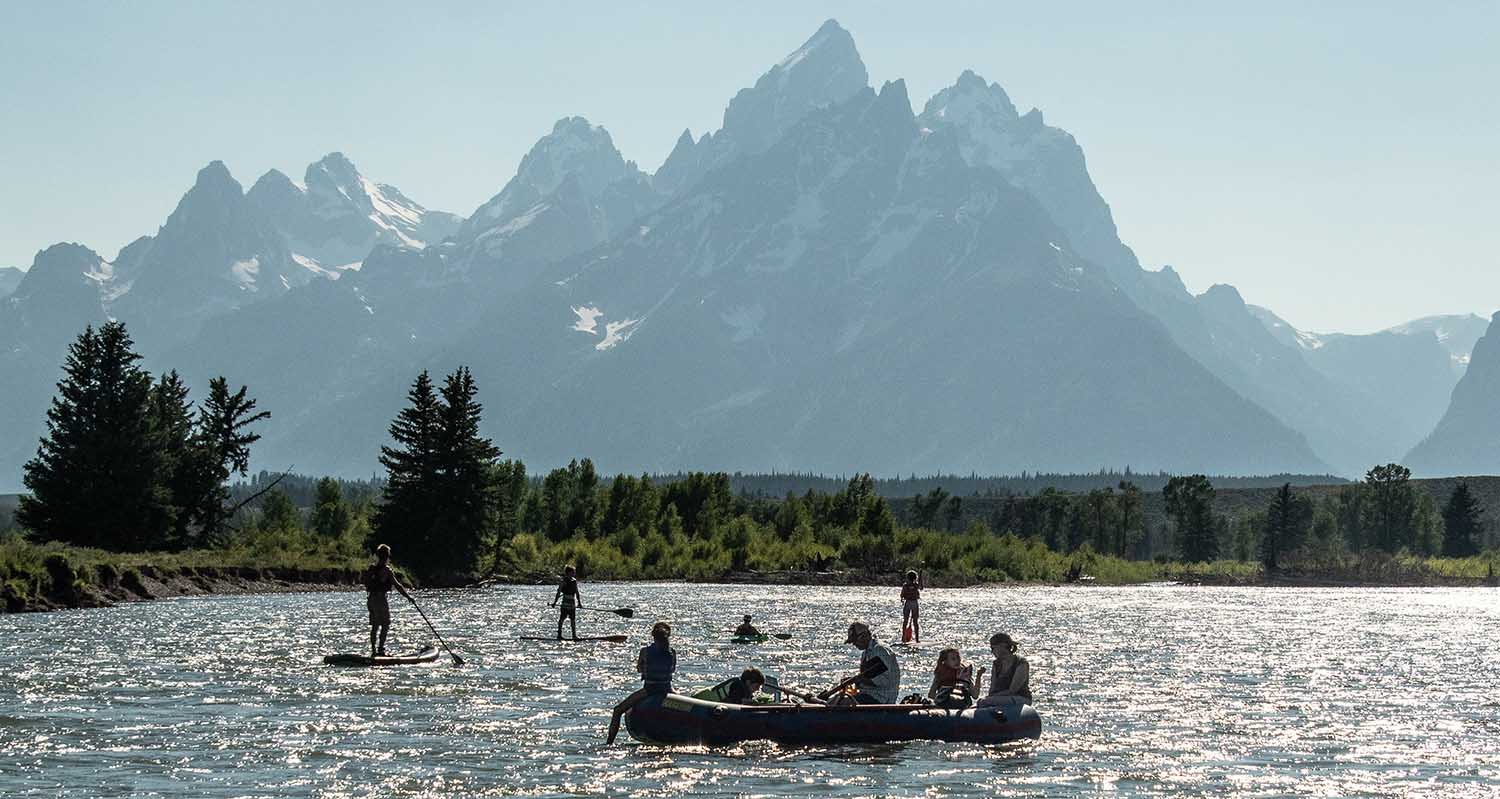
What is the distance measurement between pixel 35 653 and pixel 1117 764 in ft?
110

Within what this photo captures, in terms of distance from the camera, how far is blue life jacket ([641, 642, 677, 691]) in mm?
35688

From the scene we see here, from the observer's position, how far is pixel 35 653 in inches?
2039

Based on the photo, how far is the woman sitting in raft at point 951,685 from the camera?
3797 centimetres

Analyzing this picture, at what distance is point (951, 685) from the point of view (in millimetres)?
38469

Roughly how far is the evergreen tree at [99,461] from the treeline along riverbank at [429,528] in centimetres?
10

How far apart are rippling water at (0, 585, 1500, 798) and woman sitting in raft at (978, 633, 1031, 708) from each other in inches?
45.1

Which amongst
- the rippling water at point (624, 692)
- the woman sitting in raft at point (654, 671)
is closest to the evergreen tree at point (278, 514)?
the rippling water at point (624, 692)

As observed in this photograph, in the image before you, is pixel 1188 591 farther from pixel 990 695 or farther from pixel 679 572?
pixel 990 695

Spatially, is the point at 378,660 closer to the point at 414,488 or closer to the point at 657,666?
the point at 657,666

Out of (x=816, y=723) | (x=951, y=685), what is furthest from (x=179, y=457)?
(x=816, y=723)

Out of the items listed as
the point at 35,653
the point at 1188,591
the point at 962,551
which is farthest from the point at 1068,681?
the point at 962,551

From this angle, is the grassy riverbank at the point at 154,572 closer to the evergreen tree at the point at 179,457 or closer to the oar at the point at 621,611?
the evergreen tree at the point at 179,457

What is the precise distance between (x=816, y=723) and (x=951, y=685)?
386cm

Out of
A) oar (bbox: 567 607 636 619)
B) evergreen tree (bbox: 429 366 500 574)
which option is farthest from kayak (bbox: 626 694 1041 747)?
evergreen tree (bbox: 429 366 500 574)
